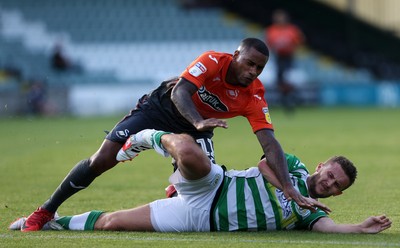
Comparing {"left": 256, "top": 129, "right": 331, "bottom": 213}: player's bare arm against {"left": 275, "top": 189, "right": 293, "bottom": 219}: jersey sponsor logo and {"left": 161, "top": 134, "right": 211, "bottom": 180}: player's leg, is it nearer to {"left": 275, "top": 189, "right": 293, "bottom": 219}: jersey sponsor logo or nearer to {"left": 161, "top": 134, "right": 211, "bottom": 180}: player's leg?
{"left": 275, "top": 189, "right": 293, "bottom": 219}: jersey sponsor logo

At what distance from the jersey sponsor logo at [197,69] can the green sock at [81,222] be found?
1292 millimetres

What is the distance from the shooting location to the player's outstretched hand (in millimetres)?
6078

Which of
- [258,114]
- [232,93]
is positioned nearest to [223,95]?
[232,93]

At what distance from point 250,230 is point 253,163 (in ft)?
16.5

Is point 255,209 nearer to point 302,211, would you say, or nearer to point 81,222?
point 302,211

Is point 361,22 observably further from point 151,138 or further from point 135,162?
point 151,138

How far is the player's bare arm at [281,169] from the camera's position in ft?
19.7

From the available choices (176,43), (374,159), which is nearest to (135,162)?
(374,159)

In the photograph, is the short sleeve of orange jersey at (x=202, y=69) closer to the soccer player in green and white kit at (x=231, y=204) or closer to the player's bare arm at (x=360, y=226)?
the soccer player in green and white kit at (x=231, y=204)

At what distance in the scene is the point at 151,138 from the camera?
20.7 ft

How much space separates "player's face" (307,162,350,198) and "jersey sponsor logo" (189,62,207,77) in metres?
1.19

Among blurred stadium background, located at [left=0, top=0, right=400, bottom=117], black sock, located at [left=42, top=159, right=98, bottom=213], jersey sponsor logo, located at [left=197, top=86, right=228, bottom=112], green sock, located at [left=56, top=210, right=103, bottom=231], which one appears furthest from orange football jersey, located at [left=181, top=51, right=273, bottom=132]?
blurred stadium background, located at [left=0, top=0, right=400, bottom=117]

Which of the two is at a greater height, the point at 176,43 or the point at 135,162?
the point at 176,43

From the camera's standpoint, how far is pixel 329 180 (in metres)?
6.32
